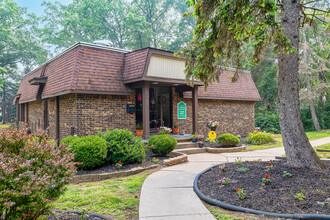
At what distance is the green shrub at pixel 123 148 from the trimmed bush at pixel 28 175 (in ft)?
11.0

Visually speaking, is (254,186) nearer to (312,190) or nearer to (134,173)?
(312,190)

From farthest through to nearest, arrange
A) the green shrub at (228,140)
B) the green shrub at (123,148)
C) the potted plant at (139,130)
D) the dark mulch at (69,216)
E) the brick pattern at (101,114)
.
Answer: the potted plant at (139,130) < the green shrub at (228,140) < the brick pattern at (101,114) < the green shrub at (123,148) < the dark mulch at (69,216)

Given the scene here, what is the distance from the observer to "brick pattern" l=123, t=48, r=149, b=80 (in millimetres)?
9010

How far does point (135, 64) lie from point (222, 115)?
723 cm

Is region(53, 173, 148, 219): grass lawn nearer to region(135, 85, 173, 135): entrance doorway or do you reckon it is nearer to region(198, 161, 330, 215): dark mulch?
region(198, 161, 330, 215): dark mulch

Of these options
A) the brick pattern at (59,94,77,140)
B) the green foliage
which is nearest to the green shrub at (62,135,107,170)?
the brick pattern at (59,94,77,140)

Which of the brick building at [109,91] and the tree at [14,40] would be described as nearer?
the brick building at [109,91]

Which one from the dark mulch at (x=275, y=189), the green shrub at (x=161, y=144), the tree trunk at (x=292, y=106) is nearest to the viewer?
the dark mulch at (x=275, y=189)

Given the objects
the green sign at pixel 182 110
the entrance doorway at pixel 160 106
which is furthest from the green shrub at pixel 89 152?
the green sign at pixel 182 110

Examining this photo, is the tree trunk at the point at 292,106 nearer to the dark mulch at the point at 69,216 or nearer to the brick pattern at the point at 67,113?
the dark mulch at the point at 69,216

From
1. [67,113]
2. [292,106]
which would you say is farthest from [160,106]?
[292,106]

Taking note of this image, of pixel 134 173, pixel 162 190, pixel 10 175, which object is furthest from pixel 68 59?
pixel 10 175

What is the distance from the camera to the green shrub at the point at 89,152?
566 cm

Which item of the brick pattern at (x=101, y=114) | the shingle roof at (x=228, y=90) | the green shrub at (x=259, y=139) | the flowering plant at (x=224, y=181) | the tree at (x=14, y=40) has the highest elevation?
the tree at (x=14, y=40)
